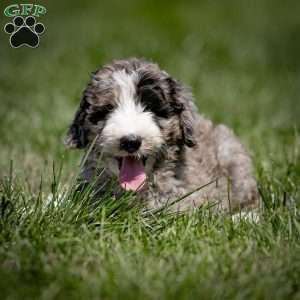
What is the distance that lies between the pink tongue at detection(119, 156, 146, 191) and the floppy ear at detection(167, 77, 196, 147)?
0.52 m

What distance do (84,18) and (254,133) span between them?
9294 mm

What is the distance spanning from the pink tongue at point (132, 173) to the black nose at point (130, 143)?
242mm

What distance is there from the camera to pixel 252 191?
6.92 metres

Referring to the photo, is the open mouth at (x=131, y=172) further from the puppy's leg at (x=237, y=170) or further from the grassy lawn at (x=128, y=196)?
the puppy's leg at (x=237, y=170)

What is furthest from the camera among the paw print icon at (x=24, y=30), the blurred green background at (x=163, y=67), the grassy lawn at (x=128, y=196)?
the blurred green background at (x=163, y=67)

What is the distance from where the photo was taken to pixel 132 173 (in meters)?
5.85

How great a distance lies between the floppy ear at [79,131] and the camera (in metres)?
6.12

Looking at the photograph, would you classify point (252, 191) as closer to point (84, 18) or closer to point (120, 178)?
point (120, 178)

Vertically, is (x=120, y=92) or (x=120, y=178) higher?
(x=120, y=92)

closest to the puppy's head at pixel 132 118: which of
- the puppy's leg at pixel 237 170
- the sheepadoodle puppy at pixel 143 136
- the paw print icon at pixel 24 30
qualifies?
the sheepadoodle puppy at pixel 143 136

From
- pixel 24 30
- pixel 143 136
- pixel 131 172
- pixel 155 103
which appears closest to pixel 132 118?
pixel 143 136

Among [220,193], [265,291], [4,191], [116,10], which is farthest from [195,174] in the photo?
[116,10]

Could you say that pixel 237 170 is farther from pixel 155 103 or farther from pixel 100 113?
pixel 100 113

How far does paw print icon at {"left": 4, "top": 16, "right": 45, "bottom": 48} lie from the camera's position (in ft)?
19.9
